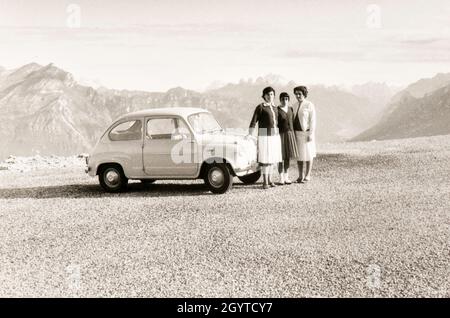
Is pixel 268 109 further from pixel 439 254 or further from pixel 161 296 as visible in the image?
pixel 161 296

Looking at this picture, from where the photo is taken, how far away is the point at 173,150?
11273 millimetres

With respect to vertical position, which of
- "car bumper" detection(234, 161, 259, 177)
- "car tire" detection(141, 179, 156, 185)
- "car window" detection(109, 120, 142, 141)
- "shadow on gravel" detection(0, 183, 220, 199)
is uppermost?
"car window" detection(109, 120, 142, 141)

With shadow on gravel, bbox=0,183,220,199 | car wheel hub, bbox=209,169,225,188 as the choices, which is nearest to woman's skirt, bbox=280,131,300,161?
car wheel hub, bbox=209,169,225,188

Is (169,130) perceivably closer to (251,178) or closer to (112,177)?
(112,177)

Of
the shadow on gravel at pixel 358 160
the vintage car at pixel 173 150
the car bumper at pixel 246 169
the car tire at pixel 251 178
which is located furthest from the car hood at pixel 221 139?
the shadow on gravel at pixel 358 160

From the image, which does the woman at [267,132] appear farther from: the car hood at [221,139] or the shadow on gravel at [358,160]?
the shadow on gravel at [358,160]

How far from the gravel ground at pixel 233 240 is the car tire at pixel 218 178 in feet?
0.79

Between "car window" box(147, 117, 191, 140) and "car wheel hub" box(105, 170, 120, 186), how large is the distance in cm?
129

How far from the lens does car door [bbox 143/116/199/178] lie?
1126cm

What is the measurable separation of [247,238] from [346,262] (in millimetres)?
1699

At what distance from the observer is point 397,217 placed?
349 inches

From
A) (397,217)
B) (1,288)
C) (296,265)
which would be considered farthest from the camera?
(397,217)

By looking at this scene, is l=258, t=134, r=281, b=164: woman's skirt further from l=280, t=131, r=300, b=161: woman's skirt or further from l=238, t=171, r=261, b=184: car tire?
l=238, t=171, r=261, b=184: car tire
